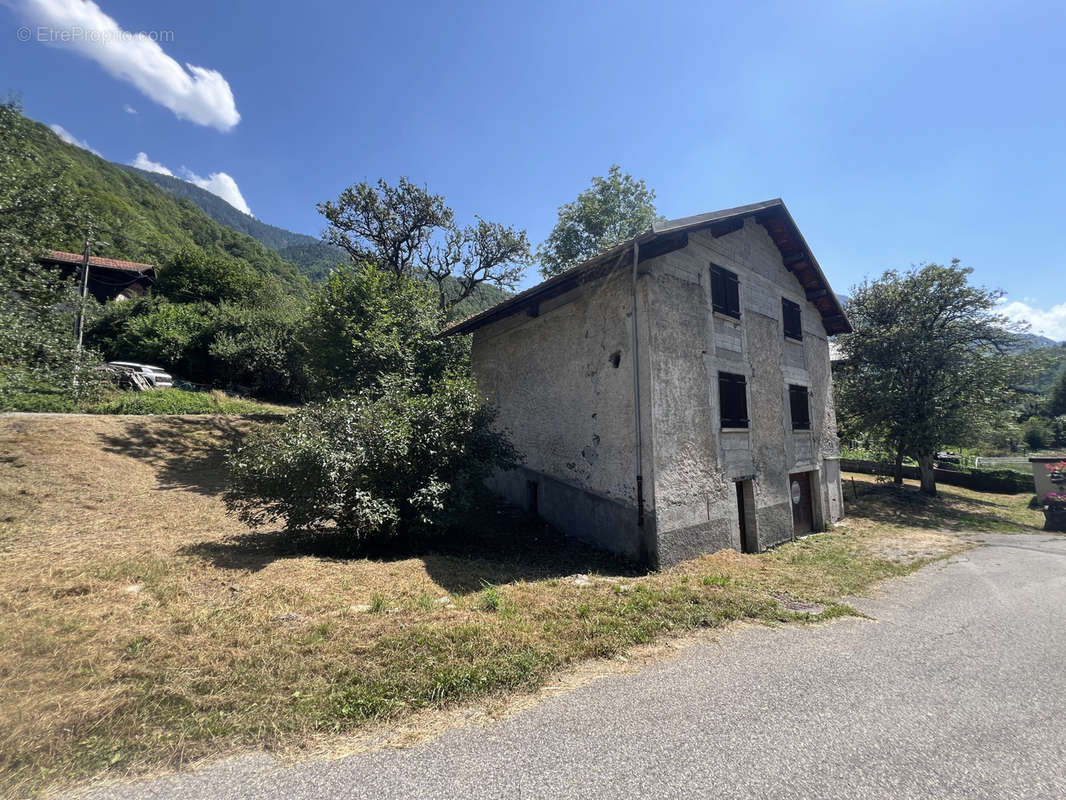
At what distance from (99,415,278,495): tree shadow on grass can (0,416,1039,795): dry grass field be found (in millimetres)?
821

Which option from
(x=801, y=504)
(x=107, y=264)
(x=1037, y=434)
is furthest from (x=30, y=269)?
(x=1037, y=434)

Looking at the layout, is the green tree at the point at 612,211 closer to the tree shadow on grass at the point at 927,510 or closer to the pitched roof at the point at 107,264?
the tree shadow on grass at the point at 927,510

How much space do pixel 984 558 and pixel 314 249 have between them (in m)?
122

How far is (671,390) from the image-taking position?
823 cm

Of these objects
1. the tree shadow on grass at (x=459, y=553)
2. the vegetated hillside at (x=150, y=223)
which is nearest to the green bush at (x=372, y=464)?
the tree shadow on grass at (x=459, y=553)

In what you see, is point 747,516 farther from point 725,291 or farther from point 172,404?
point 172,404

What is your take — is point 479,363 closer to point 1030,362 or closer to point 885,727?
point 885,727

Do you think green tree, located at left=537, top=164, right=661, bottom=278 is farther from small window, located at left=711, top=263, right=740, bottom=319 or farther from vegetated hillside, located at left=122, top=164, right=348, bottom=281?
vegetated hillside, located at left=122, top=164, right=348, bottom=281

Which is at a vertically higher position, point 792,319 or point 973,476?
point 792,319

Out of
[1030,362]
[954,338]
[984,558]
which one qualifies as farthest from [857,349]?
[984,558]

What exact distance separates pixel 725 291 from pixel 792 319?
12.8 feet

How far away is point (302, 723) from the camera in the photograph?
117 inches

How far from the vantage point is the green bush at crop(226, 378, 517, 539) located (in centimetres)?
627

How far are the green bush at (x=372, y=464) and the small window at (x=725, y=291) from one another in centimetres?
626
